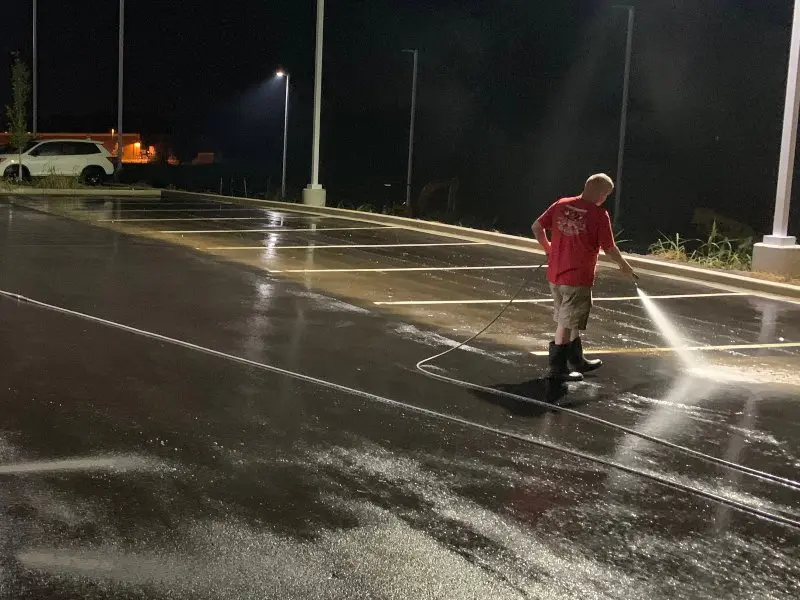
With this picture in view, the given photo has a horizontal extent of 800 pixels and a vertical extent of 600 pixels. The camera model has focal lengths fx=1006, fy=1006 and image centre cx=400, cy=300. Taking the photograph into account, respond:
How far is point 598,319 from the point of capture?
11062mm

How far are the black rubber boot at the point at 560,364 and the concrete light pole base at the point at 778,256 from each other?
737 cm

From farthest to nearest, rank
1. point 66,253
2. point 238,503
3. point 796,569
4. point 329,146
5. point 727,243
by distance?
1. point 329,146
2. point 727,243
3. point 66,253
4. point 238,503
5. point 796,569

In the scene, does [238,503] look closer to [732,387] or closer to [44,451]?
[44,451]

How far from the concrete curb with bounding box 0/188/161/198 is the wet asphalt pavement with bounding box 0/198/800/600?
760 inches

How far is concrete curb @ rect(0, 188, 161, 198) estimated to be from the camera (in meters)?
29.9

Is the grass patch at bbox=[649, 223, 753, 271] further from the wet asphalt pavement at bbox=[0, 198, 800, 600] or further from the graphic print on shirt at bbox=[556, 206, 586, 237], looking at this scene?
the graphic print on shirt at bbox=[556, 206, 586, 237]

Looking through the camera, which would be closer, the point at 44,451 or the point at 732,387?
the point at 44,451

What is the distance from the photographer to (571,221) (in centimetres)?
788

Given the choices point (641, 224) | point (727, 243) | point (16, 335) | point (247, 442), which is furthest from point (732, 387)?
→ point (641, 224)

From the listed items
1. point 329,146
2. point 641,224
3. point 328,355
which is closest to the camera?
point 328,355

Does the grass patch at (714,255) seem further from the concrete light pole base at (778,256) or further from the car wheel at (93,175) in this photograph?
the car wheel at (93,175)

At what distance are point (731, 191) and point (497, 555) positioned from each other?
42.1 metres

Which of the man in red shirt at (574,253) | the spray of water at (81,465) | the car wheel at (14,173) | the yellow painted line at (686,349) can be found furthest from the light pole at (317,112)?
the spray of water at (81,465)

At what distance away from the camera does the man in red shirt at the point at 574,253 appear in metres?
7.88
